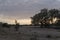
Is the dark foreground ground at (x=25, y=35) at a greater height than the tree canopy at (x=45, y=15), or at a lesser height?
lesser

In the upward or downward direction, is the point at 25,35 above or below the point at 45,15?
below

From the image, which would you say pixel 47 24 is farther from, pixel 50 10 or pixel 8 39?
pixel 8 39

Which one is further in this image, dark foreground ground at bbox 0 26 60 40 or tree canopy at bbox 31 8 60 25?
tree canopy at bbox 31 8 60 25

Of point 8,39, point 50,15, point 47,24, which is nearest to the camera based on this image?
point 8,39

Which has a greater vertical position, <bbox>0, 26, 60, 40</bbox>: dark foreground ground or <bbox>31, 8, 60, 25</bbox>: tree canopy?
<bbox>31, 8, 60, 25</bbox>: tree canopy

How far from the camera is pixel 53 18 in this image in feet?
313

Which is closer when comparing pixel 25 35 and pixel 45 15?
pixel 25 35

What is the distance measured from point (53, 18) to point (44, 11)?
5.17m

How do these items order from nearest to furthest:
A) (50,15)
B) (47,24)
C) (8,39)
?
(8,39) → (47,24) → (50,15)

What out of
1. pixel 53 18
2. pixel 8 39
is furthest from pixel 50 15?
pixel 8 39

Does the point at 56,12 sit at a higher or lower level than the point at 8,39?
higher

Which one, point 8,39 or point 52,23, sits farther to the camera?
point 52,23

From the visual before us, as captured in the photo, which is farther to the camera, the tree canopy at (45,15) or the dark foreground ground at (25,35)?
the tree canopy at (45,15)

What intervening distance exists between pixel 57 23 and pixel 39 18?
29.4 feet
